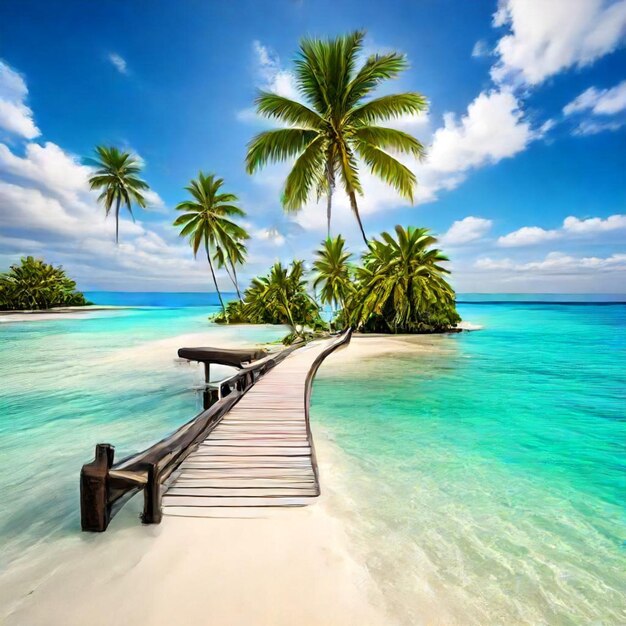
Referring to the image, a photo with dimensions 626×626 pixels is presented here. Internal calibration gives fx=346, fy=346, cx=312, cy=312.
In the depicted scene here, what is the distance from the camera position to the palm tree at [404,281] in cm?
1917

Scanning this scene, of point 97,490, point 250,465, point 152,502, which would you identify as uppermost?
point 97,490

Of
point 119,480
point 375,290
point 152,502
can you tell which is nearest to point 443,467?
point 152,502

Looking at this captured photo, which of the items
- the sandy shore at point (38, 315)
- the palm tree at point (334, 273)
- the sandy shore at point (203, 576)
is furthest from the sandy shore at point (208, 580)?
the sandy shore at point (38, 315)

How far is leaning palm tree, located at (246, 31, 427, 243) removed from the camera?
1251 cm

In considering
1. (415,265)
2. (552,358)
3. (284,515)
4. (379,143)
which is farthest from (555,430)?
(415,265)

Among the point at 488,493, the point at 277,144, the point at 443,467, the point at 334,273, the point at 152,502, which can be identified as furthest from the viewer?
the point at 334,273

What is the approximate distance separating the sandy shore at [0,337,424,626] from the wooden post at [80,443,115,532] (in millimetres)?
109

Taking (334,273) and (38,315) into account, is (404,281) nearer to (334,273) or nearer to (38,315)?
(334,273)

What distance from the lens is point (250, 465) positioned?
3.61 meters

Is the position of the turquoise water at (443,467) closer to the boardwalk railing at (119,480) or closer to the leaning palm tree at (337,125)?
the boardwalk railing at (119,480)

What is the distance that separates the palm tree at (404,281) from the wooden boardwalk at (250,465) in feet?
48.2

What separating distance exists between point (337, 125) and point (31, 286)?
46.3m

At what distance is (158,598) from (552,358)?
1562 centimetres

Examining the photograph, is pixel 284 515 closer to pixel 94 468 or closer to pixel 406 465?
pixel 94 468
